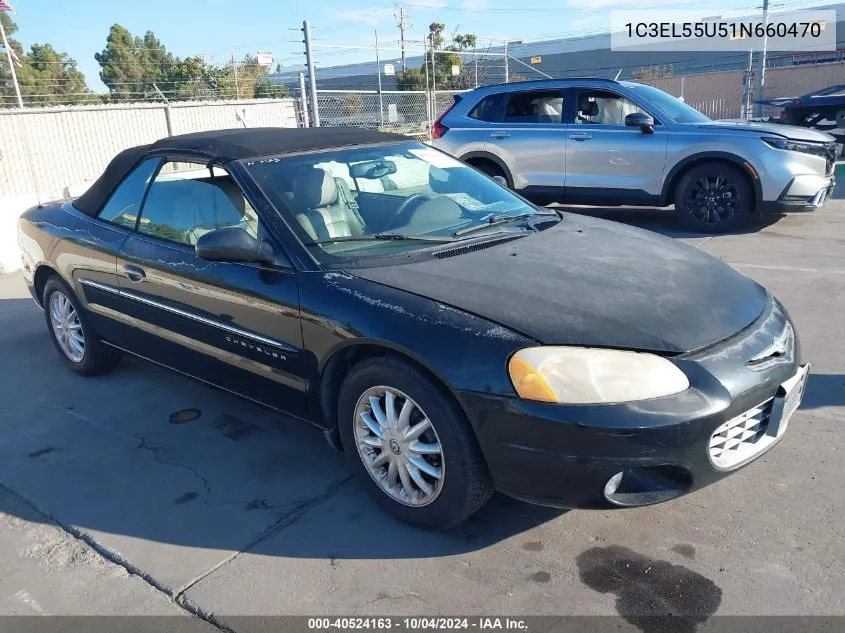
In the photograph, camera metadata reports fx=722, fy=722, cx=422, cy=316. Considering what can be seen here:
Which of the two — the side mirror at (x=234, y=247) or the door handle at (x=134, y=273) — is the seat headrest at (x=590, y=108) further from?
the side mirror at (x=234, y=247)

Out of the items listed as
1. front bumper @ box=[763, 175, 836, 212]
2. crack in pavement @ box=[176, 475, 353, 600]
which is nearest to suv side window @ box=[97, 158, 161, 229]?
crack in pavement @ box=[176, 475, 353, 600]

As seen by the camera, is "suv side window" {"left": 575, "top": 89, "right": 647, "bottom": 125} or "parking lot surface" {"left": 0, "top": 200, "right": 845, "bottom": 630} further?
"suv side window" {"left": 575, "top": 89, "right": 647, "bottom": 125}

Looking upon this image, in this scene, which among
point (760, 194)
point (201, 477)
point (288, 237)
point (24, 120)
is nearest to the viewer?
point (288, 237)

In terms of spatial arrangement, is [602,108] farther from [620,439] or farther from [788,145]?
[620,439]

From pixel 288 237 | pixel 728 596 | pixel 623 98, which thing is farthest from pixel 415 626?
pixel 623 98

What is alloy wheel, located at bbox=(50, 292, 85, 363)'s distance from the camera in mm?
4676

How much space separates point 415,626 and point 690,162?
6.93 m

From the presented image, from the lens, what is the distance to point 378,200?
3643 millimetres

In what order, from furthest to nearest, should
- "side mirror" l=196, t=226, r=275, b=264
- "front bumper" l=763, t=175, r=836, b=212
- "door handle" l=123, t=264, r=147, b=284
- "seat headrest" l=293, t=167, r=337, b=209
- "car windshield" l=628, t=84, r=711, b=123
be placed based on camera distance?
"car windshield" l=628, t=84, r=711, b=123 < "front bumper" l=763, t=175, r=836, b=212 < "door handle" l=123, t=264, r=147, b=284 < "seat headrest" l=293, t=167, r=337, b=209 < "side mirror" l=196, t=226, r=275, b=264

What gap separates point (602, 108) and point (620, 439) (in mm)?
6974

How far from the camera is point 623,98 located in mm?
8375

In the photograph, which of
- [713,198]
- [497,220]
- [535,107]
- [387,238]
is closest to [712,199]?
[713,198]

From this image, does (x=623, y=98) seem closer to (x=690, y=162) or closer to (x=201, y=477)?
(x=690, y=162)

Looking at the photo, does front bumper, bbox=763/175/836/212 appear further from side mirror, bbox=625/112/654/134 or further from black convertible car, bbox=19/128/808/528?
black convertible car, bbox=19/128/808/528
